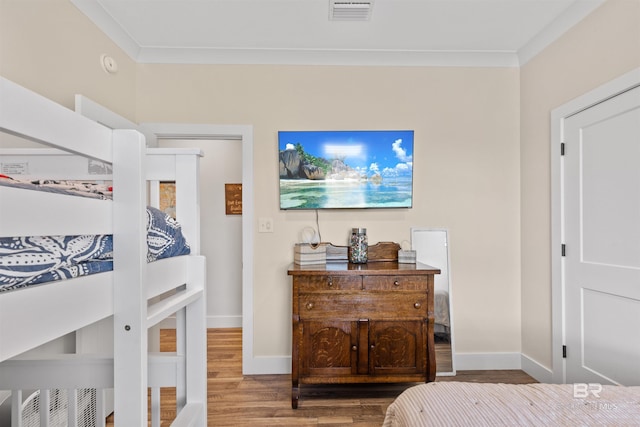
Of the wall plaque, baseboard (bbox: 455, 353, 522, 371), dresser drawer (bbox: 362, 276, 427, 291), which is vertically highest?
the wall plaque

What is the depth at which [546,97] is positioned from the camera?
8.54ft

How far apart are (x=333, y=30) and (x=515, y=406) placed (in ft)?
7.99

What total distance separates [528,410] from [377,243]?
1891 mm

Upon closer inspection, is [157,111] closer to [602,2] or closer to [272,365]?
[272,365]

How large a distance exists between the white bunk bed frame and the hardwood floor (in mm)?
661

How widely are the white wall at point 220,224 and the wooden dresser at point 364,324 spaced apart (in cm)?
213

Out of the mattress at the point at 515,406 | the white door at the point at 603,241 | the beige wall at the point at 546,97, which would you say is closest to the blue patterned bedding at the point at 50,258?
the mattress at the point at 515,406

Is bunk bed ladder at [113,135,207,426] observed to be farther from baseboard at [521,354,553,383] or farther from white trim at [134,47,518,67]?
baseboard at [521,354,553,383]

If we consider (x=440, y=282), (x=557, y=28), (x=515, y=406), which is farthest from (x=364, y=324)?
(x=557, y=28)

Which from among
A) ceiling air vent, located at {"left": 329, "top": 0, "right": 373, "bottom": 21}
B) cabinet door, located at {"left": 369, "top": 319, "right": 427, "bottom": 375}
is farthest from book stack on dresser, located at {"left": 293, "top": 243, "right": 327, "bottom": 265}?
ceiling air vent, located at {"left": 329, "top": 0, "right": 373, "bottom": 21}

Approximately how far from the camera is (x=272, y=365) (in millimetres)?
2842

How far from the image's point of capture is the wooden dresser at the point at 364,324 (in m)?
2.35

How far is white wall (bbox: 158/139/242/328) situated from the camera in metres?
4.29

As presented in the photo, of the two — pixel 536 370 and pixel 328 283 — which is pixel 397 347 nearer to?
pixel 328 283
